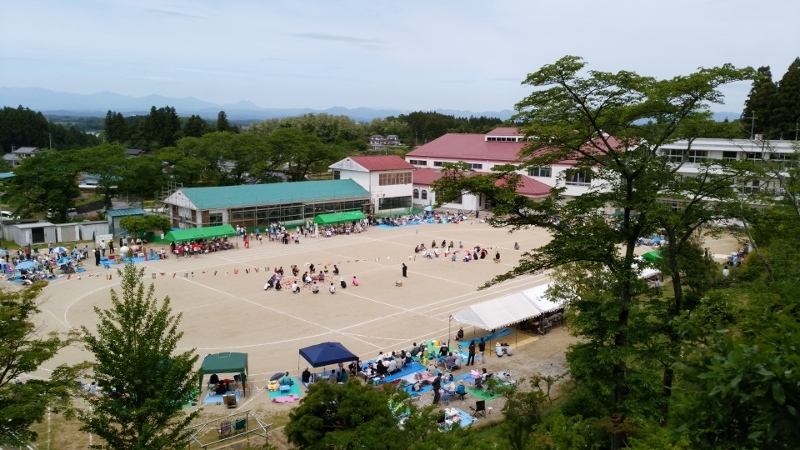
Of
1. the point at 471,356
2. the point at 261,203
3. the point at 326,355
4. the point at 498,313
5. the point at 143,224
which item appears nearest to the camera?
the point at 326,355

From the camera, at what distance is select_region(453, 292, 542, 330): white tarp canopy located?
67.4ft

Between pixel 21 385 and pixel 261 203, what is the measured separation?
33661mm

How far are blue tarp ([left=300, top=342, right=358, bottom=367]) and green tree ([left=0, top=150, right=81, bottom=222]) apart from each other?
111 feet

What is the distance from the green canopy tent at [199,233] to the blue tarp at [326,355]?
21.4 meters

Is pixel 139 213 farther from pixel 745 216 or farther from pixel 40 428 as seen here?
pixel 745 216

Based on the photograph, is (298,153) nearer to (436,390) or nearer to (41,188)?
(41,188)

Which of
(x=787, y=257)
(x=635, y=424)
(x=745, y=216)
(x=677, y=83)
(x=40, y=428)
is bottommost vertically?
(x=40, y=428)

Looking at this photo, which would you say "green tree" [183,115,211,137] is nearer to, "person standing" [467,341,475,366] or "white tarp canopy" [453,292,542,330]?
"white tarp canopy" [453,292,542,330]

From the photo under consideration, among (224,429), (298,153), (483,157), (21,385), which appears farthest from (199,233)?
(483,157)

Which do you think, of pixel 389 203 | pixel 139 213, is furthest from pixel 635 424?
pixel 389 203

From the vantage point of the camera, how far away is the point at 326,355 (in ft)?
55.4

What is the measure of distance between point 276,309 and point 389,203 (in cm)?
3030

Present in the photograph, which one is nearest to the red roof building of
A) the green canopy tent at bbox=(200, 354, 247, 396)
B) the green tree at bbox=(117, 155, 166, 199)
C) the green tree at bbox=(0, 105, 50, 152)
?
the green tree at bbox=(117, 155, 166, 199)

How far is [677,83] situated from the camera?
37.0ft
